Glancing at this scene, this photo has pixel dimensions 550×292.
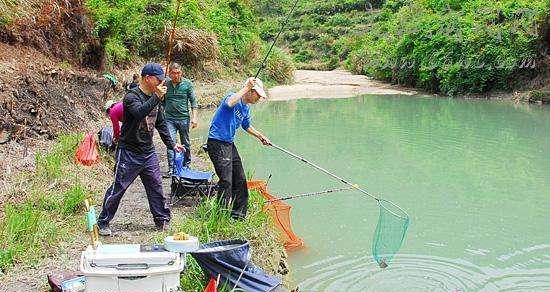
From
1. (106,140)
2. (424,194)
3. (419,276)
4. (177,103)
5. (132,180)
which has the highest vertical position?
(177,103)

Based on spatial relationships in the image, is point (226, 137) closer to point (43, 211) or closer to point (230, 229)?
point (230, 229)

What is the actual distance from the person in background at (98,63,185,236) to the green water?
1519 mm

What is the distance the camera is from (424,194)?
8.96 m

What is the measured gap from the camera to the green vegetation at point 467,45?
908 inches

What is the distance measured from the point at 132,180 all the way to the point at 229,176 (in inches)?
33.3

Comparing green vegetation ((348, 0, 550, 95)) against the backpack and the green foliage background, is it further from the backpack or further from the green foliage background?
the backpack

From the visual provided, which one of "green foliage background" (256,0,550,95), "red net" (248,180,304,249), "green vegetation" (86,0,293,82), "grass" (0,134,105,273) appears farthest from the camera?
"green foliage background" (256,0,550,95)

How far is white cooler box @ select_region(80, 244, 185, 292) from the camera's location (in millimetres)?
4008

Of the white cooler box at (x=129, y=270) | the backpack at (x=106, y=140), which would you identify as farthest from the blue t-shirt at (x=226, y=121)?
the backpack at (x=106, y=140)

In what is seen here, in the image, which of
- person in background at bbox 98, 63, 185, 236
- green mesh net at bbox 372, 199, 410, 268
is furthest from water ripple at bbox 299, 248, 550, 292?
person in background at bbox 98, 63, 185, 236

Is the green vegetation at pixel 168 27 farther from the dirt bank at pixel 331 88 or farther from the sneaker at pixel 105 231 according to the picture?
the sneaker at pixel 105 231

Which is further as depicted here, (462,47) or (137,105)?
(462,47)

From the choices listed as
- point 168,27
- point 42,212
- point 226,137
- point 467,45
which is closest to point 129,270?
point 226,137

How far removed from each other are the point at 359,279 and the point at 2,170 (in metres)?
3.88
